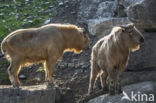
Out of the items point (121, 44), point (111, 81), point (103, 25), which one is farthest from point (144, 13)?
point (103, 25)

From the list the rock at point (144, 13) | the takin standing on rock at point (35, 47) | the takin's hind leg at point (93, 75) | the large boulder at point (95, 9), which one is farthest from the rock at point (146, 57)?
the large boulder at point (95, 9)

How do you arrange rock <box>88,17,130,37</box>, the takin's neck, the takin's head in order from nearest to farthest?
the takin's head → the takin's neck → rock <box>88,17,130,37</box>

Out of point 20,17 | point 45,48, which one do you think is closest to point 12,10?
point 20,17

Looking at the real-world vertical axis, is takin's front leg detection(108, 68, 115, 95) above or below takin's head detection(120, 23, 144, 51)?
below

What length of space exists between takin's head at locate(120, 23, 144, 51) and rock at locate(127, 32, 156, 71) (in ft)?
5.50

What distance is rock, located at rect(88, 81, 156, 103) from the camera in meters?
10.9

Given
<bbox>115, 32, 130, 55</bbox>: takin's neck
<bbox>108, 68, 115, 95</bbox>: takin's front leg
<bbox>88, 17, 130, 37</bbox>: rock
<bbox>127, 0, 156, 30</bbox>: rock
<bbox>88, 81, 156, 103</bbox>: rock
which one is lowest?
<bbox>88, 81, 156, 103</bbox>: rock

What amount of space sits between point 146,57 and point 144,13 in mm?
1501

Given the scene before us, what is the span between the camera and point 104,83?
41.0 feet

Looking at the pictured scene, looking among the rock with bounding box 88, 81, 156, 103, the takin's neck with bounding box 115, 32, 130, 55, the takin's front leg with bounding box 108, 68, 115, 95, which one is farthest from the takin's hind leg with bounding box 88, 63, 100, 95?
the takin's neck with bounding box 115, 32, 130, 55

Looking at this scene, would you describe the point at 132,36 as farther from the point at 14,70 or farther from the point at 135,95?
the point at 14,70

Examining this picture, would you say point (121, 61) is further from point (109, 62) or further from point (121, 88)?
point (121, 88)

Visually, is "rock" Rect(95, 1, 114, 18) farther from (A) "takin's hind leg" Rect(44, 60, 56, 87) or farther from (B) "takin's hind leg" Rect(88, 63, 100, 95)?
(A) "takin's hind leg" Rect(44, 60, 56, 87)

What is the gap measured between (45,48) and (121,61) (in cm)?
285
